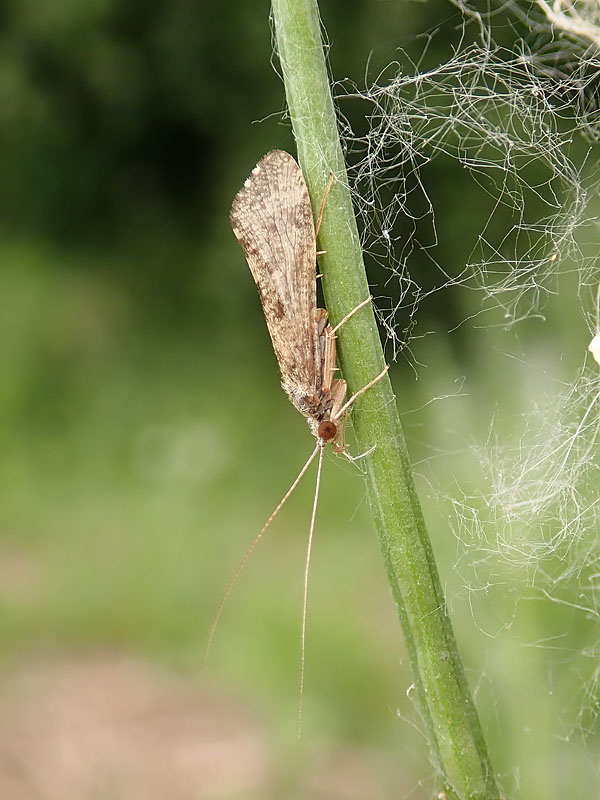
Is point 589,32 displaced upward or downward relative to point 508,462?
upward

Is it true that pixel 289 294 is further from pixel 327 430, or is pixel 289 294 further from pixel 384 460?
pixel 384 460

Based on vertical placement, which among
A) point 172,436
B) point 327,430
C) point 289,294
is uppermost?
point 289,294

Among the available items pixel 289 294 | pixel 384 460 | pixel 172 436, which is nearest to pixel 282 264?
pixel 289 294

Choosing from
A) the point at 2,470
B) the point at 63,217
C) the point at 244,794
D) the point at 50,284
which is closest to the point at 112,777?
the point at 244,794

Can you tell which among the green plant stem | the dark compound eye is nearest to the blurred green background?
the dark compound eye

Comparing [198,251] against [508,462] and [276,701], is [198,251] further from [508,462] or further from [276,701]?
[508,462]

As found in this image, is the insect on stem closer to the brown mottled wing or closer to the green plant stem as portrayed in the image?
the brown mottled wing
